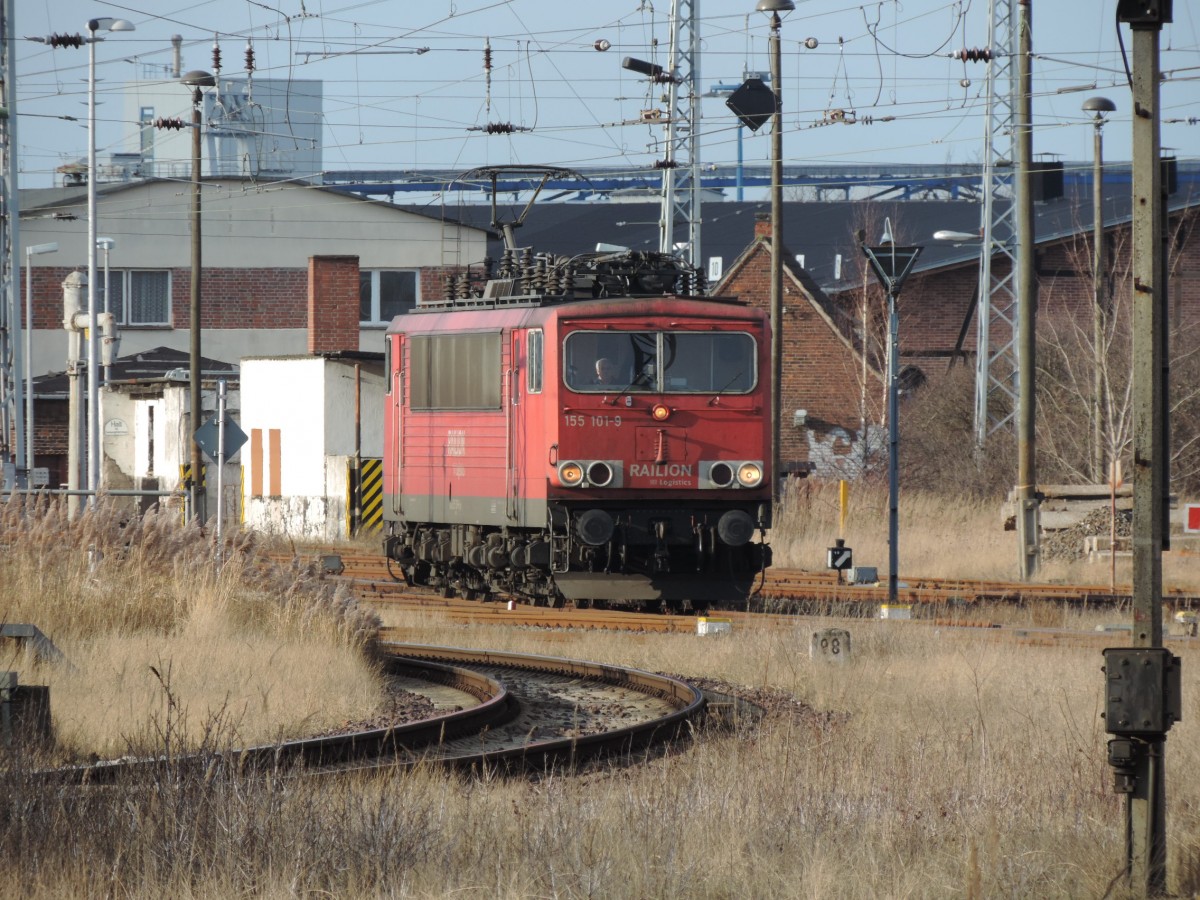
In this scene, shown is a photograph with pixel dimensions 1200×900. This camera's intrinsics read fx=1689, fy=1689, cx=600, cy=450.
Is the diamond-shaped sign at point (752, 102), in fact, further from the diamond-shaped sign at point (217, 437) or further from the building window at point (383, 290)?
the building window at point (383, 290)

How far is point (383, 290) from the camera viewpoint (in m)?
49.1

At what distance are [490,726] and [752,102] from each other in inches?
683

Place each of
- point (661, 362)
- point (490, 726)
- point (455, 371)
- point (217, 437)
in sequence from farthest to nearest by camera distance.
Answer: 1. point (217, 437)
2. point (455, 371)
3. point (661, 362)
4. point (490, 726)

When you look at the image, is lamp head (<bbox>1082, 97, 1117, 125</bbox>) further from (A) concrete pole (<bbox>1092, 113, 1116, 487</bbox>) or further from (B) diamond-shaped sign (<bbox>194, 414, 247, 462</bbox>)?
(B) diamond-shaped sign (<bbox>194, 414, 247, 462</bbox>)

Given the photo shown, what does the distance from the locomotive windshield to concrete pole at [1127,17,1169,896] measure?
11367mm

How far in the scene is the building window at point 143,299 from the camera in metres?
49.0

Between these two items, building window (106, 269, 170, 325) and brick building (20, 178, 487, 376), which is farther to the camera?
building window (106, 269, 170, 325)

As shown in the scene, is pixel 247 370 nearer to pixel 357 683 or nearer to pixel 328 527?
pixel 328 527

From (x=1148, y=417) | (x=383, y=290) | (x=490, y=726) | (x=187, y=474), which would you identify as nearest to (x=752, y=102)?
(x=187, y=474)

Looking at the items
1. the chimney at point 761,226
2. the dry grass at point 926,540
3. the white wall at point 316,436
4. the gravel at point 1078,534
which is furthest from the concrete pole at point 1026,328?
the chimney at point 761,226

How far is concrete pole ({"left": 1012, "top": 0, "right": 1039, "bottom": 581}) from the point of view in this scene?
22.2m

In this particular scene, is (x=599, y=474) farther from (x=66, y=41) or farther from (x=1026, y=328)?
(x=66, y=41)

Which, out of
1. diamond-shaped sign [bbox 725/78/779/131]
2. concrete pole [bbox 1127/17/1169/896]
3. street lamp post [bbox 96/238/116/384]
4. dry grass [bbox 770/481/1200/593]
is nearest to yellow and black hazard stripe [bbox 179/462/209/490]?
street lamp post [bbox 96/238/116/384]

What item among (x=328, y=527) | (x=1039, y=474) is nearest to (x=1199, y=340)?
(x=1039, y=474)
